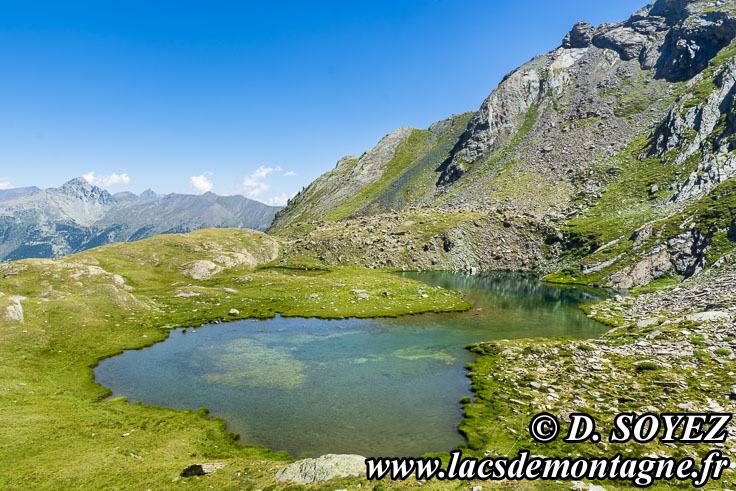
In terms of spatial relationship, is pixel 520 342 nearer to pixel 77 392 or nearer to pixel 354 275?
pixel 77 392

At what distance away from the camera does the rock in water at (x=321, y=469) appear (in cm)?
1953

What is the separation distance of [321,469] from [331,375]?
66.9ft

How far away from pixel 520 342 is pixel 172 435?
4361 cm

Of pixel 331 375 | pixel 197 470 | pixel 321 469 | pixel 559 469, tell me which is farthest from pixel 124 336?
pixel 559 469

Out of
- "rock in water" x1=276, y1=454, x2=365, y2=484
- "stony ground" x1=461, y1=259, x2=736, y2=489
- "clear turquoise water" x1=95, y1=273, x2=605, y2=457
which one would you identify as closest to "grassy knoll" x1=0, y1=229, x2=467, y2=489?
"rock in water" x1=276, y1=454, x2=365, y2=484

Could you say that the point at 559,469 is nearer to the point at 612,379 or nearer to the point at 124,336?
the point at 612,379

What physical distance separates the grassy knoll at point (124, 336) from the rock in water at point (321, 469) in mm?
1437

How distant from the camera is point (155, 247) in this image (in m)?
114

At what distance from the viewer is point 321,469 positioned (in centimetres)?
2000

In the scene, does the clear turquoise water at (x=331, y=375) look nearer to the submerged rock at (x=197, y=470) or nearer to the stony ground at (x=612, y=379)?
the stony ground at (x=612, y=379)

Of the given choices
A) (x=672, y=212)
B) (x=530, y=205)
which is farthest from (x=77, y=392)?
(x=530, y=205)

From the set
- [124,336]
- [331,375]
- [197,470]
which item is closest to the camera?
[197,470]

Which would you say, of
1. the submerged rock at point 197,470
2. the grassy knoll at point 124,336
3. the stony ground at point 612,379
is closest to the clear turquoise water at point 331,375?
the grassy knoll at point 124,336

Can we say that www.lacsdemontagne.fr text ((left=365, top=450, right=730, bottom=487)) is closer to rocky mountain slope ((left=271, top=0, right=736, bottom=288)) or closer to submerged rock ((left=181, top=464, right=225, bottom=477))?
submerged rock ((left=181, top=464, right=225, bottom=477))
